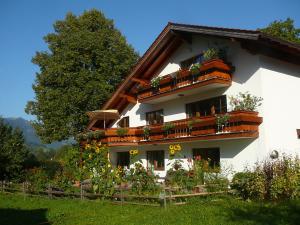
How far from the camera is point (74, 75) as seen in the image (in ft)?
111

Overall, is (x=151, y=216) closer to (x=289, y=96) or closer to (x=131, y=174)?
(x=131, y=174)

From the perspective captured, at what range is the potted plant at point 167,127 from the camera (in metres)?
20.9

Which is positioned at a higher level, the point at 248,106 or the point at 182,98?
the point at 182,98

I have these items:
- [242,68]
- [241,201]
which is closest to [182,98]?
[242,68]

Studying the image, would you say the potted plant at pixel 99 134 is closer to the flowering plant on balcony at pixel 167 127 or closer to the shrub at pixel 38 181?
the shrub at pixel 38 181

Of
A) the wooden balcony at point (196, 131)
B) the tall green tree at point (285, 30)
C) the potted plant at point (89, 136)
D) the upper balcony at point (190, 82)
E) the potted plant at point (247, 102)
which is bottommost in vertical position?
the wooden balcony at point (196, 131)

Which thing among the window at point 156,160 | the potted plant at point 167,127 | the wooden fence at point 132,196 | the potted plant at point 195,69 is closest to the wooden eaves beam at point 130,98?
the window at point 156,160

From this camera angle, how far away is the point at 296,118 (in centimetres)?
1748

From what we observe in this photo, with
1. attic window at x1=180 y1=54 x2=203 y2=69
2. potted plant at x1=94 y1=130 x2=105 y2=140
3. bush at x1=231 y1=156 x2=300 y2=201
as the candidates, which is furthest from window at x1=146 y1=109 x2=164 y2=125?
bush at x1=231 y1=156 x2=300 y2=201

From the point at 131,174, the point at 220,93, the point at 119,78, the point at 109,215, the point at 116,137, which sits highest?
the point at 119,78

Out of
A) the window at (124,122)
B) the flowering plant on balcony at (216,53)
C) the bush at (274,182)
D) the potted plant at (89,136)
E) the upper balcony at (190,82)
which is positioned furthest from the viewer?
the window at (124,122)

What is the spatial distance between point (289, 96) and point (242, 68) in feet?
9.18

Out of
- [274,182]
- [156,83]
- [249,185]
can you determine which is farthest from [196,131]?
[274,182]

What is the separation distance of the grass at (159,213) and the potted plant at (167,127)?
707 centimetres
